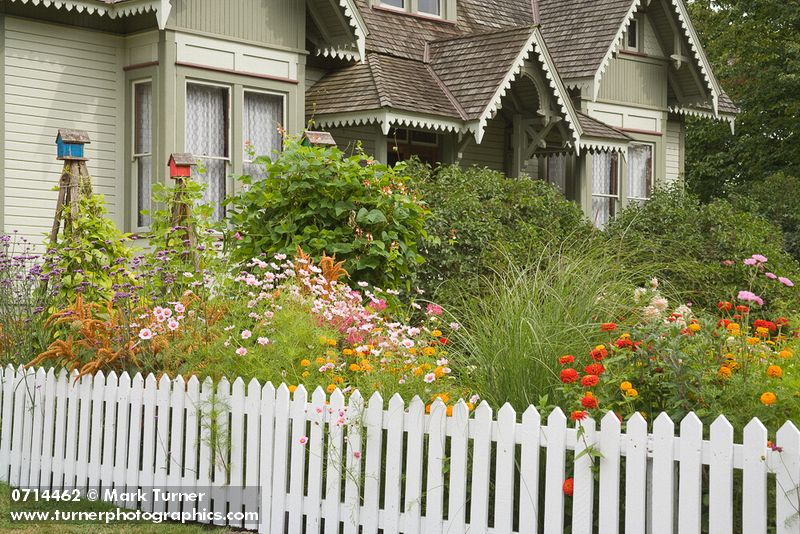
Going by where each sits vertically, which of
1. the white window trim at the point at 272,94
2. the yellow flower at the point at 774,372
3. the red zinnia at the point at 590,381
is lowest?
the red zinnia at the point at 590,381

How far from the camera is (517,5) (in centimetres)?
2292

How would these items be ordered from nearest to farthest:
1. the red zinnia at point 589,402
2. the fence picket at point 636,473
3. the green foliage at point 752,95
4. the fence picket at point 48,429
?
the fence picket at point 636,473 < the red zinnia at point 589,402 < the fence picket at point 48,429 < the green foliage at point 752,95

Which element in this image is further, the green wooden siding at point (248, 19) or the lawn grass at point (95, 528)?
the green wooden siding at point (248, 19)

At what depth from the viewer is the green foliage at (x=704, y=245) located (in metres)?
13.0

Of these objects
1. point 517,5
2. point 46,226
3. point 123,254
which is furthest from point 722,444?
point 517,5

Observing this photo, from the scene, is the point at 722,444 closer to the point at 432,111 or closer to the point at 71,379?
the point at 71,379

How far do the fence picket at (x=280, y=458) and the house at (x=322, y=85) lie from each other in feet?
25.1

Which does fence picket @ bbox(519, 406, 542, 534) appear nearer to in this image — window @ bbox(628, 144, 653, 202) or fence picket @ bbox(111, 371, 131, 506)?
fence picket @ bbox(111, 371, 131, 506)

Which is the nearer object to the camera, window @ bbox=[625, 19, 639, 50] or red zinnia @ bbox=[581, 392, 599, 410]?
red zinnia @ bbox=[581, 392, 599, 410]

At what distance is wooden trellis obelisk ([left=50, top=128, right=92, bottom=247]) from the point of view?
10.1 metres

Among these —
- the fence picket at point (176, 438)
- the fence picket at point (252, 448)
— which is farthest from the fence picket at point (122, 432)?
the fence picket at point (252, 448)

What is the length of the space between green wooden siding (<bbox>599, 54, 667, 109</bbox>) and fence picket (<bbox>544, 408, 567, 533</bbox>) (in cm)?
1617

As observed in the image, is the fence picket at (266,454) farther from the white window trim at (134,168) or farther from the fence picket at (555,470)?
the white window trim at (134,168)

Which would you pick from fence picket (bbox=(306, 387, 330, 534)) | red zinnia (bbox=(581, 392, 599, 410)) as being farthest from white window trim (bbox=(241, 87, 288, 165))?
red zinnia (bbox=(581, 392, 599, 410))
